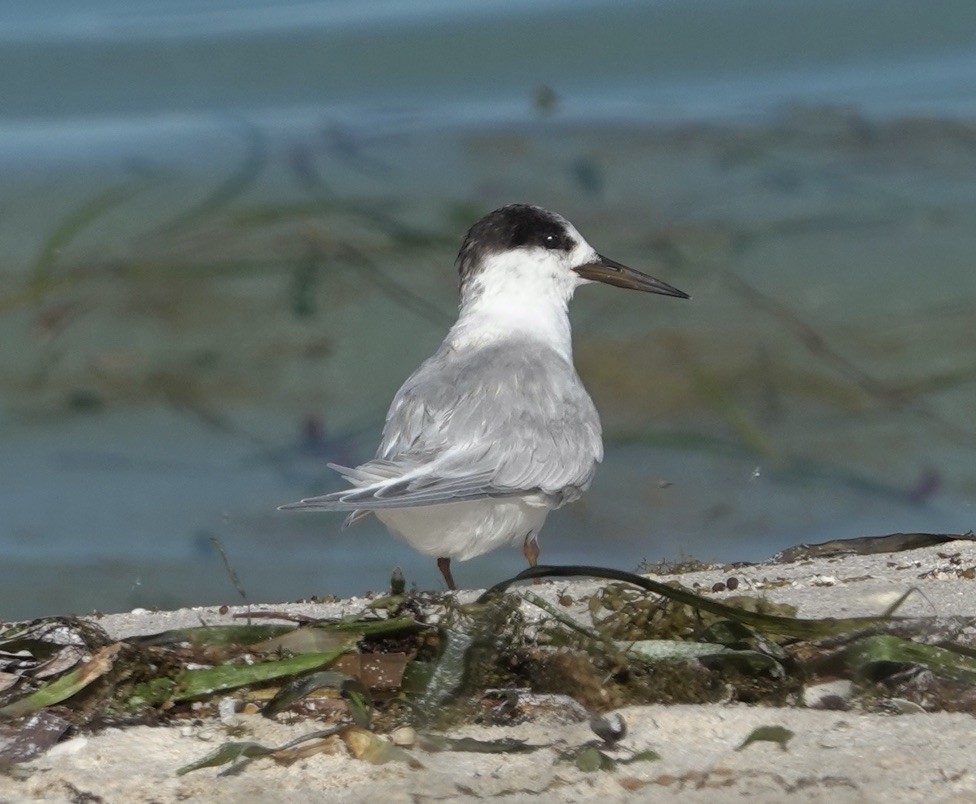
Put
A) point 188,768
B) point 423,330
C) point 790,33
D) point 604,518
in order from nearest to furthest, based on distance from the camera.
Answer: point 188,768, point 604,518, point 423,330, point 790,33

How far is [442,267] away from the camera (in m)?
6.48

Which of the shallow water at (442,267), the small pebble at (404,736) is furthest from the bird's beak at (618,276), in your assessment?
the small pebble at (404,736)

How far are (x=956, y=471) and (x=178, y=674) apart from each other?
3.41 meters

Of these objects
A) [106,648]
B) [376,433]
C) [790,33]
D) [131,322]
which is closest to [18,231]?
[131,322]

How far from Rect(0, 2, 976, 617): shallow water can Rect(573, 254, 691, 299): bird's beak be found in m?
0.77

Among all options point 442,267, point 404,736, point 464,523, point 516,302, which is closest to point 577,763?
point 404,736

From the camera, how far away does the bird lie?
325 centimetres

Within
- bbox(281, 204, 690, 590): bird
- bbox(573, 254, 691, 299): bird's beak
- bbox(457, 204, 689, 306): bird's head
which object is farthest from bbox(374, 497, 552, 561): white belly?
bbox(573, 254, 691, 299): bird's beak

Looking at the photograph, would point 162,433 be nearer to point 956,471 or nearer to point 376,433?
point 376,433

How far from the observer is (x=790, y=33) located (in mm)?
7789

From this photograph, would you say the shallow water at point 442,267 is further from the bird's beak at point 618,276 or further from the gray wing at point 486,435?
the gray wing at point 486,435

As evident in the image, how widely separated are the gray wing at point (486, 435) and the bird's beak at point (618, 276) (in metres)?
0.52

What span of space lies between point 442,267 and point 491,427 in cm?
309

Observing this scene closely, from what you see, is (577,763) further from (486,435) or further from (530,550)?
(530,550)
